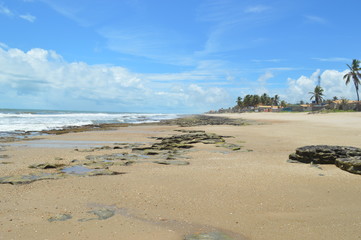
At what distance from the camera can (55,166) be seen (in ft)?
28.9

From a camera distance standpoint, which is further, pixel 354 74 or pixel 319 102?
pixel 319 102

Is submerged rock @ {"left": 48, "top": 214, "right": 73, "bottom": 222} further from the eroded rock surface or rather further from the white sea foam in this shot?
the white sea foam

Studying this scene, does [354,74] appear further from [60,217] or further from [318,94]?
[60,217]

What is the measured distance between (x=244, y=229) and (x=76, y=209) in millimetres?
3126

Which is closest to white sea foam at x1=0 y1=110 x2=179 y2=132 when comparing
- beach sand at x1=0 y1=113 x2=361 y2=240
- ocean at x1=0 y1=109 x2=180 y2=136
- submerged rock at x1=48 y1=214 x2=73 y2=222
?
ocean at x1=0 y1=109 x2=180 y2=136

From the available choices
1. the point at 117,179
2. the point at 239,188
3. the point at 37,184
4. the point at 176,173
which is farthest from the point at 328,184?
the point at 37,184

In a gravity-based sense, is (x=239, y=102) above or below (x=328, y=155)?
above

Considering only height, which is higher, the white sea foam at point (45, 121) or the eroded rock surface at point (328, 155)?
the white sea foam at point (45, 121)

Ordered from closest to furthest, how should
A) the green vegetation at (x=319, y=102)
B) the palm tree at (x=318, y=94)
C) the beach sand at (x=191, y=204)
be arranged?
the beach sand at (x=191, y=204) → the green vegetation at (x=319, y=102) → the palm tree at (x=318, y=94)

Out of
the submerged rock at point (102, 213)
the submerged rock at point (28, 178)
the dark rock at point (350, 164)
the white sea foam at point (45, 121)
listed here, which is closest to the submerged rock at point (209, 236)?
the submerged rock at point (102, 213)

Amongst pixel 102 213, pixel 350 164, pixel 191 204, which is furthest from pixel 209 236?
pixel 350 164

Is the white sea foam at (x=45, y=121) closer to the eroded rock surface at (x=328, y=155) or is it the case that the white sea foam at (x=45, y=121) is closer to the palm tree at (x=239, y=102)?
the eroded rock surface at (x=328, y=155)

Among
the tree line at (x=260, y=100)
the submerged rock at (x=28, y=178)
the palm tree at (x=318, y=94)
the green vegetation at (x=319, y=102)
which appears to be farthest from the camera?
the tree line at (x=260, y=100)

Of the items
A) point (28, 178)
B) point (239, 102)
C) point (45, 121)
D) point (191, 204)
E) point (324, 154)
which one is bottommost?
point (191, 204)
